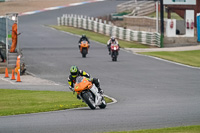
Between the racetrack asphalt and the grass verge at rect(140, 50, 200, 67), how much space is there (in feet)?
3.98

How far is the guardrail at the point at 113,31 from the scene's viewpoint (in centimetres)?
4692

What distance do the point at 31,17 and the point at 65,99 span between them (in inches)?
1959

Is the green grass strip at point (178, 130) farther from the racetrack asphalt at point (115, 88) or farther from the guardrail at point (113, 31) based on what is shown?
the guardrail at point (113, 31)

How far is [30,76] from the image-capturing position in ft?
102

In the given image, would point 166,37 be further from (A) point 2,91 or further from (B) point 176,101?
(B) point 176,101

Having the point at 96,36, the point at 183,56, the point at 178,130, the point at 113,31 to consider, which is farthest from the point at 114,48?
the point at 178,130

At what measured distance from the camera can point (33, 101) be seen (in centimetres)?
2050

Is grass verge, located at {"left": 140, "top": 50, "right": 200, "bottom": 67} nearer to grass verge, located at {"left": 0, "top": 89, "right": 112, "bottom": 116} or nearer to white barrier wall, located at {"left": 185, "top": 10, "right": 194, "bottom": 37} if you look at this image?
white barrier wall, located at {"left": 185, "top": 10, "right": 194, "bottom": 37}

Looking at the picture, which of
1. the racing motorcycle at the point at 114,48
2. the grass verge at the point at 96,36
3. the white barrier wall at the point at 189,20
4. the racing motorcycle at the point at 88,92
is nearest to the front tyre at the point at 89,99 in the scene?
the racing motorcycle at the point at 88,92

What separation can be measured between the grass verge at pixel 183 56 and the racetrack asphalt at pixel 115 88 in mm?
1212

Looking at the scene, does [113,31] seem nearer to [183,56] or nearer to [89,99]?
[183,56]

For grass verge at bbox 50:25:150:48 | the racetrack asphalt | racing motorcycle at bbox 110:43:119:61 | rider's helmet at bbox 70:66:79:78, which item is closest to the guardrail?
grass verge at bbox 50:25:150:48

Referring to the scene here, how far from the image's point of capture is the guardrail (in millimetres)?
46919

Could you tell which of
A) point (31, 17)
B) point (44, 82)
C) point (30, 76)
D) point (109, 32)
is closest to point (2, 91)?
point (44, 82)
